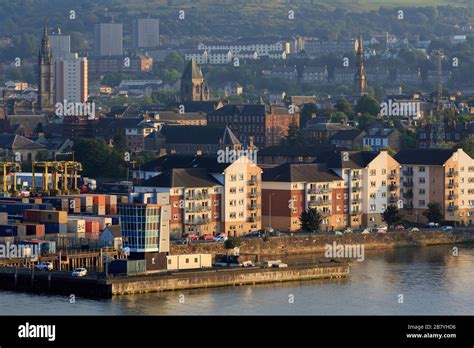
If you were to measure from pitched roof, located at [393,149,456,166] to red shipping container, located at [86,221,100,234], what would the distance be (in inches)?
427

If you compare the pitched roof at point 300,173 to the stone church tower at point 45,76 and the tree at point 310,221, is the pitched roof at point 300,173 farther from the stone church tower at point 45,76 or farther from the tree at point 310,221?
the stone church tower at point 45,76

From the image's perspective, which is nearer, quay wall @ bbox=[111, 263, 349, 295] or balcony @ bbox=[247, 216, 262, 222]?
quay wall @ bbox=[111, 263, 349, 295]

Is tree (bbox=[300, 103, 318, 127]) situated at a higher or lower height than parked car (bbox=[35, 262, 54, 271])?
higher

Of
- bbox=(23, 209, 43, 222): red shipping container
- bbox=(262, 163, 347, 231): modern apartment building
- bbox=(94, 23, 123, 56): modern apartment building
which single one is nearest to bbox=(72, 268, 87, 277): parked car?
bbox=(23, 209, 43, 222): red shipping container

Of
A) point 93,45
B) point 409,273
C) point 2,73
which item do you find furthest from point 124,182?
point 93,45

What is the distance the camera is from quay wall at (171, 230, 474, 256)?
133ft

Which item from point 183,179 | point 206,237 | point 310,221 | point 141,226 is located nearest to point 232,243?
point 206,237

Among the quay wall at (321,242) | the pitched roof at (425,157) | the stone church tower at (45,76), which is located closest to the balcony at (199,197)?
the quay wall at (321,242)

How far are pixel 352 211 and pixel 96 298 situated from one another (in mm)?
14997

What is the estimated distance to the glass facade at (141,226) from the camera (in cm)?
3456

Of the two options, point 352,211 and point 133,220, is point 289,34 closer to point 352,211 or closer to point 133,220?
point 352,211

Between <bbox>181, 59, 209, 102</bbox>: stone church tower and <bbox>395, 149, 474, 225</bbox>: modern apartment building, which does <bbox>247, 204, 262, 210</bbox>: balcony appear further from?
<bbox>181, 59, 209, 102</bbox>: stone church tower

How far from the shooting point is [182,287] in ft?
112

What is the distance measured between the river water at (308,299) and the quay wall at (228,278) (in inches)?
9.3
